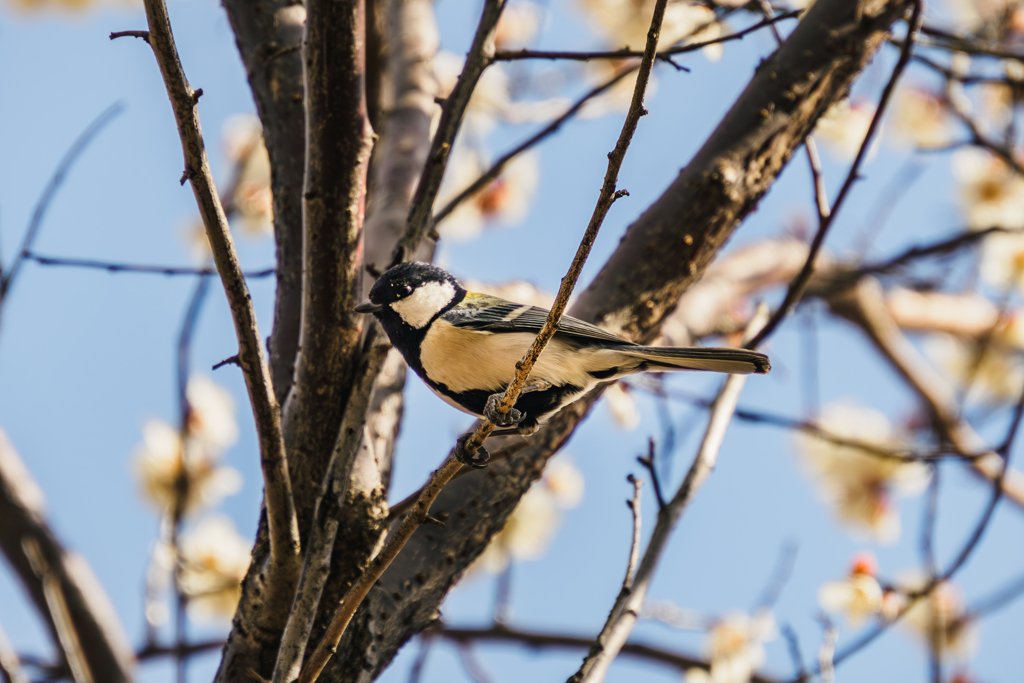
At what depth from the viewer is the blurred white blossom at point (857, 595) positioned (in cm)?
283

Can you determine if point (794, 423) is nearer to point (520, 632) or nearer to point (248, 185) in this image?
point (520, 632)

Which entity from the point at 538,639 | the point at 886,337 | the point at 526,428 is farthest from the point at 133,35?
the point at 886,337

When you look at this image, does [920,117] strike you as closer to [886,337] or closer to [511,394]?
[886,337]

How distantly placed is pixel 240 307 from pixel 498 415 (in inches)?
21.3

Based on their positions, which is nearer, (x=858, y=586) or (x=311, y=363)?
(x=311, y=363)

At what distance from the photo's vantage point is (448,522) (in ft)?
6.65

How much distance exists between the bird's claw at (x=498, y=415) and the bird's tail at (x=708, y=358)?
343mm

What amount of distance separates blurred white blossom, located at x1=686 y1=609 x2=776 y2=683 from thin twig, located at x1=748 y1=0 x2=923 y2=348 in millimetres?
1132

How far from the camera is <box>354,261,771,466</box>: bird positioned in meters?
1.92

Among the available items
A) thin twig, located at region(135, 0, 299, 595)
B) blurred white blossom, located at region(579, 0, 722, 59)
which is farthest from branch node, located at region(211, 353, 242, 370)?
blurred white blossom, located at region(579, 0, 722, 59)

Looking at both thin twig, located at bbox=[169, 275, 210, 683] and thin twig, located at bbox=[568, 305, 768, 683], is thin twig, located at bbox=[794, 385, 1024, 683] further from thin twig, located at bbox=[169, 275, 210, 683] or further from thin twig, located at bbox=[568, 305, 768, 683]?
thin twig, located at bbox=[169, 275, 210, 683]

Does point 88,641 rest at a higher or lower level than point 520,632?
lower

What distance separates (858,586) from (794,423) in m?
0.66

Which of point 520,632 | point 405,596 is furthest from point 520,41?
point 405,596
